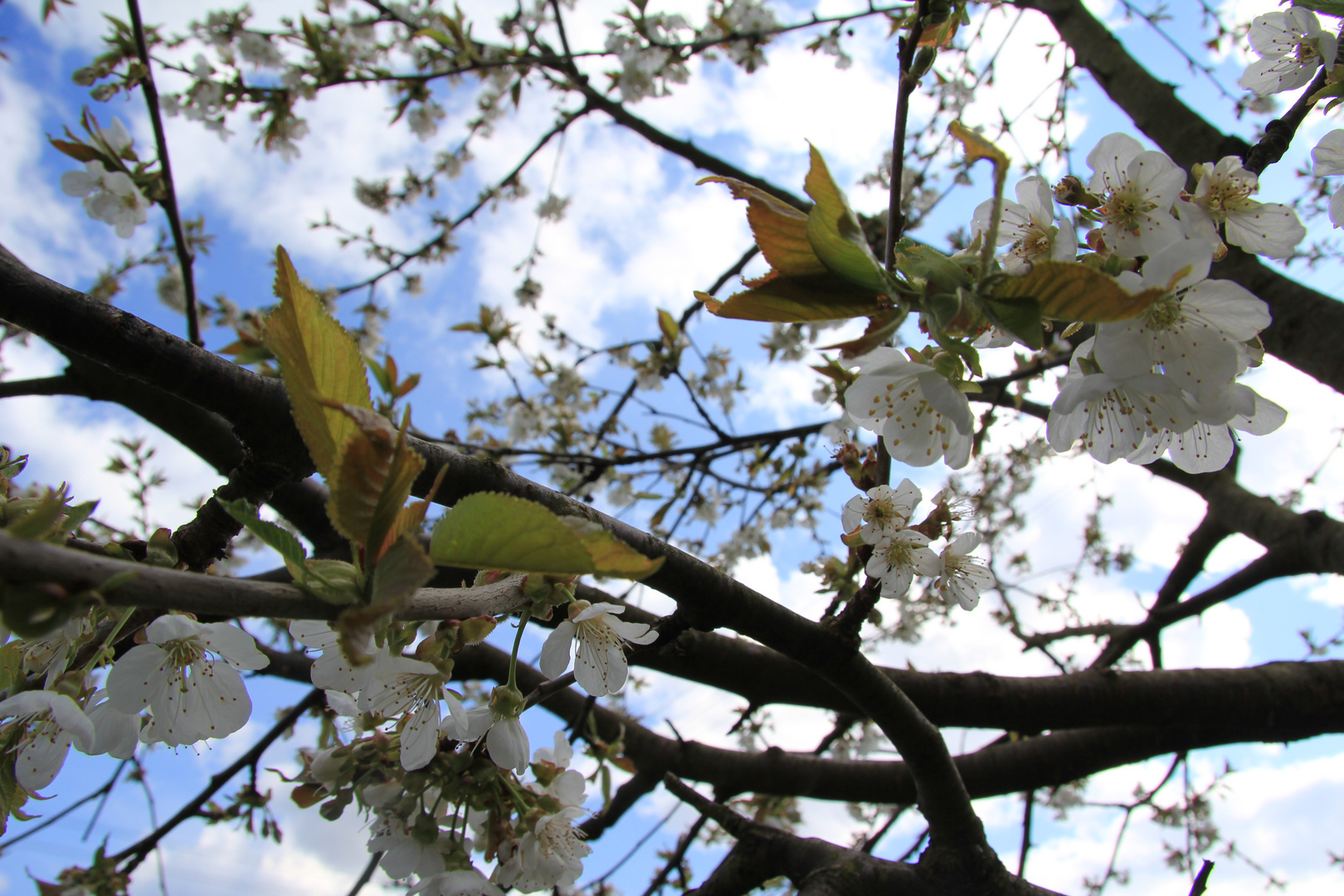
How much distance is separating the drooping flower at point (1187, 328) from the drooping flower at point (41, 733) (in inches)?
37.8

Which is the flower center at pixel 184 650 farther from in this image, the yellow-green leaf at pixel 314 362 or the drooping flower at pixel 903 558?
the drooping flower at pixel 903 558

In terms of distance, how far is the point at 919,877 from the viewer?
1216 mm

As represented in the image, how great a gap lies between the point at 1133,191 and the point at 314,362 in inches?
32.5

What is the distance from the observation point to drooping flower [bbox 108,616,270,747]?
2.06 feet

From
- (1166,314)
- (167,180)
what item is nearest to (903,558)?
(1166,314)

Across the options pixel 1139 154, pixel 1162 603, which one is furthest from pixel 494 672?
pixel 1162 603

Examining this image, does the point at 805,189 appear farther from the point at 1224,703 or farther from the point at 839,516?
the point at 1224,703

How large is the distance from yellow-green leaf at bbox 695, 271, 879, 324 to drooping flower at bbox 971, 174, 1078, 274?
0.85 feet

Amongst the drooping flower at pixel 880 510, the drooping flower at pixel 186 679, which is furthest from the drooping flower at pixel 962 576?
the drooping flower at pixel 186 679

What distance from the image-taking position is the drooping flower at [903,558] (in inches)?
38.3

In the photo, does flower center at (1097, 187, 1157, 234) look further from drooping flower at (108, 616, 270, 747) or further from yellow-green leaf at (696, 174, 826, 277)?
drooping flower at (108, 616, 270, 747)

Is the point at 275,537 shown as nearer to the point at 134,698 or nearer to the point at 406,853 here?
the point at 134,698

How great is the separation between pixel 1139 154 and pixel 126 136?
6.89ft

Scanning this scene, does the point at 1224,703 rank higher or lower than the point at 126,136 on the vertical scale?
lower
